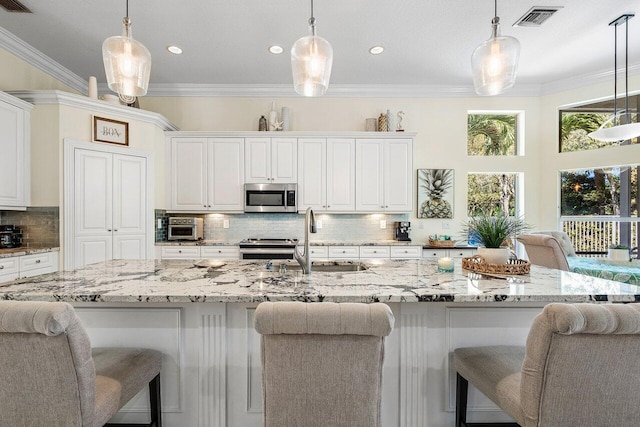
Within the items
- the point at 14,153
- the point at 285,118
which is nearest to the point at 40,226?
the point at 14,153

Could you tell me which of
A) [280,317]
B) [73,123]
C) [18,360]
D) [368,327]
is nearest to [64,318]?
[18,360]

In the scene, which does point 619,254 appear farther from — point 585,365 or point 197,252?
point 197,252

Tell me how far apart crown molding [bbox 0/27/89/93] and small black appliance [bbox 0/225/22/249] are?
1810mm

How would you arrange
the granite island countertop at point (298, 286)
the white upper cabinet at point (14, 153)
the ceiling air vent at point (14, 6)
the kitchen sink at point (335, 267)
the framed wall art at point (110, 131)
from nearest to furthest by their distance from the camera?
1. the granite island countertop at point (298, 286)
2. the kitchen sink at point (335, 267)
3. the ceiling air vent at point (14, 6)
4. the white upper cabinet at point (14, 153)
5. the framed wall art at point (110, 131)

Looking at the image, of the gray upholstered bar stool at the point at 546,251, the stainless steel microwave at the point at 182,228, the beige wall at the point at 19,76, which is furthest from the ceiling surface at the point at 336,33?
the gray upholstered bar stool at the point at 546,251

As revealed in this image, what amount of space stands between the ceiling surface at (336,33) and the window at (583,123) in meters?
0.46

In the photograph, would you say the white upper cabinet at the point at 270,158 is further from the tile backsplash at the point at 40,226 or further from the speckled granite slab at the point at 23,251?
the speckled granite slab at the point at 23,251

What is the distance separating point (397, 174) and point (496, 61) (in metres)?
2.58

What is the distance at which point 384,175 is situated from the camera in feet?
14.1

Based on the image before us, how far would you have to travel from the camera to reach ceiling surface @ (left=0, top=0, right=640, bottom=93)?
2805 mm

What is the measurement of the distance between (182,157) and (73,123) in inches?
46.3

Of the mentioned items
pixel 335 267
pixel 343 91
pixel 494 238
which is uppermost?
pixel 343 91

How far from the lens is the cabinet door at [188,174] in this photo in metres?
4.24

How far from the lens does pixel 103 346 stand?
62.1 inches
